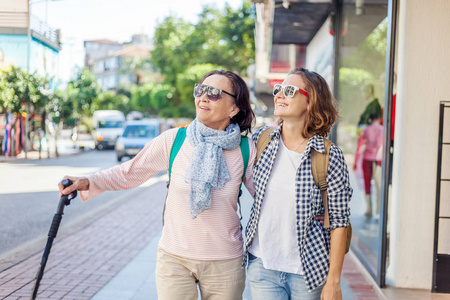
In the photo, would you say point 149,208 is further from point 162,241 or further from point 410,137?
point 162,241

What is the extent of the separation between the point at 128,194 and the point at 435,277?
861 cm

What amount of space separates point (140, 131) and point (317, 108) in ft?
66.3

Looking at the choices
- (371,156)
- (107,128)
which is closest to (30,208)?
(371,156)

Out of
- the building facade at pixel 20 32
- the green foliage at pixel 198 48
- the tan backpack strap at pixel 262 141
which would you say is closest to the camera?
the tan backpack strap at pixel 262 141

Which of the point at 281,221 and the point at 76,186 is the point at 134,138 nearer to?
the point at 76,186

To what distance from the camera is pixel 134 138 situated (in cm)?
2117

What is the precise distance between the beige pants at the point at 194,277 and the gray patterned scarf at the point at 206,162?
253 millimetres

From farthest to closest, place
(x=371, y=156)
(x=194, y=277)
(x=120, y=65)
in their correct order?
(x=120, y=65) → (x=371, y=156) → (x=194, y=277)

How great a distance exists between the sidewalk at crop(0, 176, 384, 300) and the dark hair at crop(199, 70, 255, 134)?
2.23 meters

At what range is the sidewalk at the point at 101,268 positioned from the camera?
4.49 meters

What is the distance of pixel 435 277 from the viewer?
4.04 m

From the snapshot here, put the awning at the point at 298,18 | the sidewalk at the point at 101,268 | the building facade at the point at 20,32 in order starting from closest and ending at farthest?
the sidewalk at the point at 101,268
the building facade at the point at 20,32
the awning at the point at 298,18

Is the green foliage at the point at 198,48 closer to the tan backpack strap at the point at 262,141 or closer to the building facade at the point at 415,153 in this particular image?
the building facade at the point at 415,153

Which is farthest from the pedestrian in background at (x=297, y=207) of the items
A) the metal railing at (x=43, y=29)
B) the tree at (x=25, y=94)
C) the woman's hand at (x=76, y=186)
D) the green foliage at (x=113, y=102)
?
the green foliage at (x=113, y=102)
